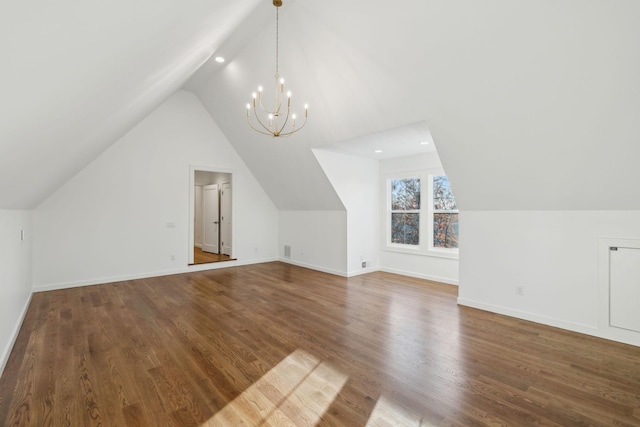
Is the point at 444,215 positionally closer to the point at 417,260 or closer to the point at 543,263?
the point at 417,260

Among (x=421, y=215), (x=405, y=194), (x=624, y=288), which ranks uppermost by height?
(x=405, y=194)

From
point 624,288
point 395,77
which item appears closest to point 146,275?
point 395,77

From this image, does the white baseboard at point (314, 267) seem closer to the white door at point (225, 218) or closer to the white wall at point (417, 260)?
the white wall at point (417, 260)

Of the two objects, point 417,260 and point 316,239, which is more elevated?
point 316,239

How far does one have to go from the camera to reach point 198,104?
6.62 m

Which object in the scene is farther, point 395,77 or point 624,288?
point 395,77

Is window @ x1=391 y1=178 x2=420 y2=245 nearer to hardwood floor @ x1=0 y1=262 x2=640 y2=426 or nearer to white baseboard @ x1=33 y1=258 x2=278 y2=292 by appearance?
hardwood floor @ x1=0 y1=262 x2=640 y2=426

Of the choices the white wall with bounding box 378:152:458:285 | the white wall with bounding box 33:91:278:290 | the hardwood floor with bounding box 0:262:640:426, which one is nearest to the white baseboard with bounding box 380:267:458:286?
the white wall with bounding box 378:152:458:285

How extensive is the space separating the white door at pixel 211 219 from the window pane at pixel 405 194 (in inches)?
190

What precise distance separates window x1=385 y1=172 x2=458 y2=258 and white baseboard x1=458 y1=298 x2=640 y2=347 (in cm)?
138

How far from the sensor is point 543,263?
3.69 m

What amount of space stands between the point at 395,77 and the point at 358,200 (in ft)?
10.2

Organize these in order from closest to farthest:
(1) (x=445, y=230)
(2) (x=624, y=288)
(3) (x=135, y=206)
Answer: (2) (x=624, y=288), (1) (x=445, y=230), (3) (x=135, y=206)

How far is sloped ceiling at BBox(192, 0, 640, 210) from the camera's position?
7.86ft
